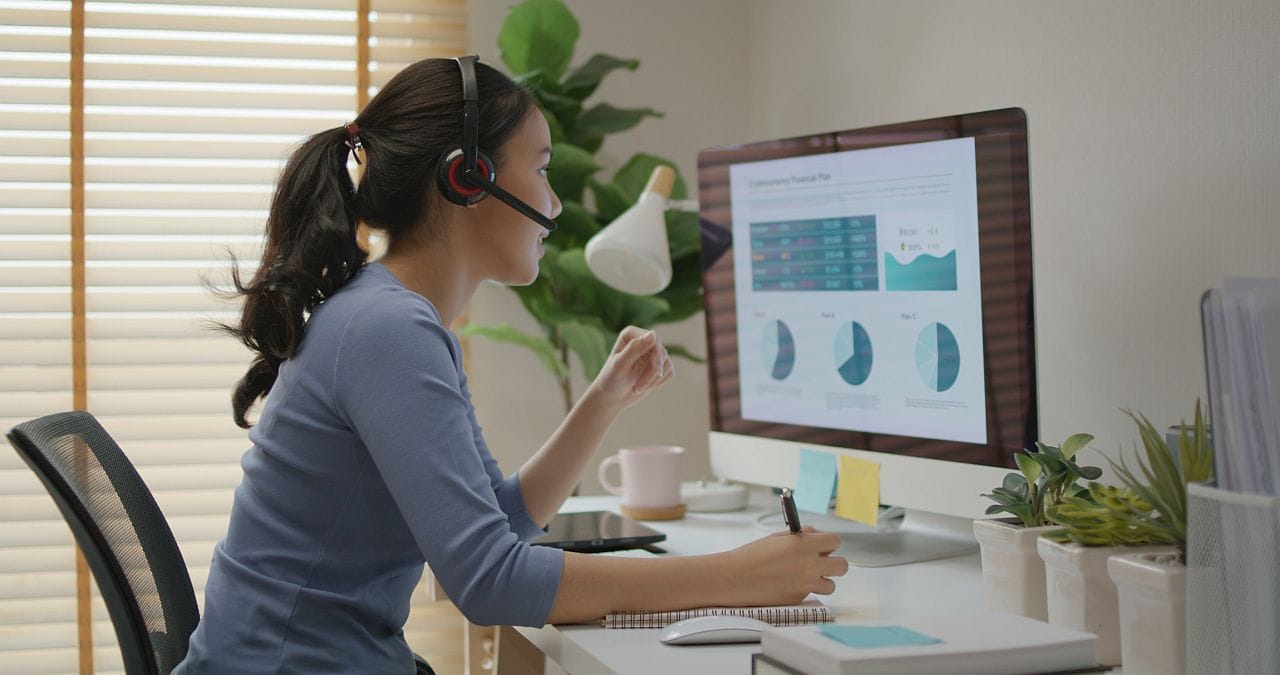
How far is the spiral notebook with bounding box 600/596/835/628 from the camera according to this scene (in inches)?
40.9

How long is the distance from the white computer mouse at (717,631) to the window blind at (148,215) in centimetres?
147

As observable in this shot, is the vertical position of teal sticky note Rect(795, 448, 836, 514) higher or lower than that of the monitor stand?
higher

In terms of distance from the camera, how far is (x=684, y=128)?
2465mm

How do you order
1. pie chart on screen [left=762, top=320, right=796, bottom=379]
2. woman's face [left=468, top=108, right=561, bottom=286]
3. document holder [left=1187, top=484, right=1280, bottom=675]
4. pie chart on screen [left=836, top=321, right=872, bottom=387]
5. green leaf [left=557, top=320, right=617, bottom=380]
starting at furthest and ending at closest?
green leaf [left=557, top=320, right=617, bottom=380] → pie chart on screen [left=762, top=320, right=796, bottom=379] → pie chart on screen [left=836, top=321, right=872, bottom=387] → woman's face [left=468, top=108, right=561, bottom=286] → document holder [left=1187, top=484, right=1280, bottom=675]

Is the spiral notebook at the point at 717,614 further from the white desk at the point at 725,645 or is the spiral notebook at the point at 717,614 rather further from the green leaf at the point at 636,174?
the green leaf at the point at 636,174

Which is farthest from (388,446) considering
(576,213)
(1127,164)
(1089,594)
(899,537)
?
(576,213)

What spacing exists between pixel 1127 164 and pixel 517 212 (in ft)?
2.38

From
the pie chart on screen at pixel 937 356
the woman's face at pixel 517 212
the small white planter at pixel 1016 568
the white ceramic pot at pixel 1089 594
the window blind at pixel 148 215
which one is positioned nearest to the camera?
the white ceramic pot at pixel 1089 594

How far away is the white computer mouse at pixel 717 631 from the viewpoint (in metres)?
0.99

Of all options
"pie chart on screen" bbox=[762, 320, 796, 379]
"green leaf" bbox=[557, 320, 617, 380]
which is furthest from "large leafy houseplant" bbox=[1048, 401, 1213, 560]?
"green leaf" bbox=[557, 320, 617, 380]

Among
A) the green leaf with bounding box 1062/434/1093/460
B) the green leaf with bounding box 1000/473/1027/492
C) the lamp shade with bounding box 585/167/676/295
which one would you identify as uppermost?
the lamp shade with bounding box 585/167/676/295

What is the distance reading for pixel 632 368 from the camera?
1412mm

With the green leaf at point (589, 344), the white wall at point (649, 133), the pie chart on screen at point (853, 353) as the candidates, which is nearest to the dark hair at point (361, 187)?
the pie chart on screen at point (853, 353)

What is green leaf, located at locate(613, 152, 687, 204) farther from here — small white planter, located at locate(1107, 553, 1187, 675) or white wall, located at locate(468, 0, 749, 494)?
small white planter, located at locate(1107, 553, 1187, 675)
